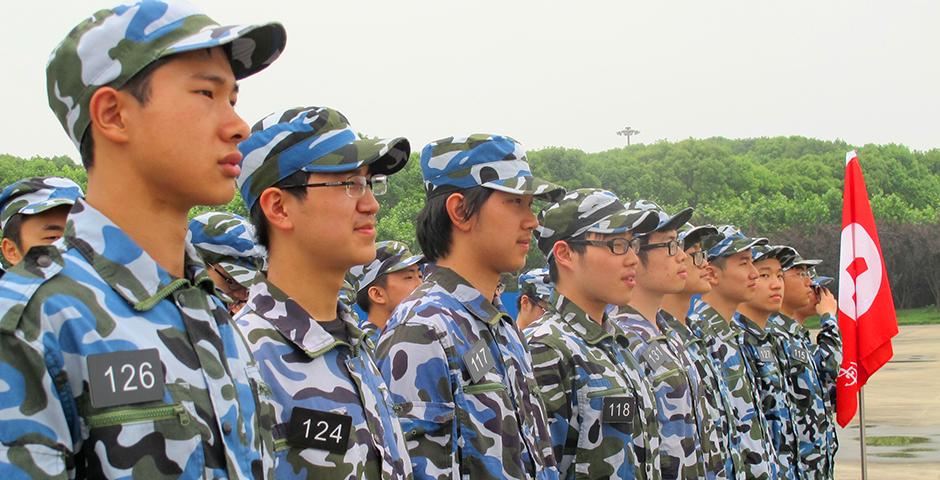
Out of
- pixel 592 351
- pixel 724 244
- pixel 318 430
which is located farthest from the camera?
pixel 724 244

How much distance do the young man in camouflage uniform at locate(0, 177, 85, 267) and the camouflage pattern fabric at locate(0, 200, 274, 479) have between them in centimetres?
234

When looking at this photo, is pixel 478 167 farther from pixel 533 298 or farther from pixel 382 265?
pixel 533 298

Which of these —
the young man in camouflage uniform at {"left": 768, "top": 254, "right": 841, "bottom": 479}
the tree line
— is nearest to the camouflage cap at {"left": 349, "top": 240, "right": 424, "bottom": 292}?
the young man in camouflage uniform at {"left": 768, "top": 254, "right": 841, "bottom": 479}

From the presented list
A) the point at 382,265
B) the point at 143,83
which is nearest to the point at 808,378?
the point at 382,265

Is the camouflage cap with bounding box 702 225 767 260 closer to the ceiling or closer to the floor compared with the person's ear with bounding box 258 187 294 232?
closer to the floor

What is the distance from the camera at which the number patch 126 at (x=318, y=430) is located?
266 cm

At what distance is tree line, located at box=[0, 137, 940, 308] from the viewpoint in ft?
85.8

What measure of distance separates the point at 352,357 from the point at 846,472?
28.3 ft

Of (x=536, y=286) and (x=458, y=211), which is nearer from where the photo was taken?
(x=458, y=211)

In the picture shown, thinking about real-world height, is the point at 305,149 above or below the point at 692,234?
above

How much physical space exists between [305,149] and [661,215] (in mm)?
2961

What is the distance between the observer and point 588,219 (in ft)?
16.3

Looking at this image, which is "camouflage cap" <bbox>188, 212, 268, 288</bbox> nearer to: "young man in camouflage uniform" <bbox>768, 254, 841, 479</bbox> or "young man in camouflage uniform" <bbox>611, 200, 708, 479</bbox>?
"young man in camouflage uniform" <bbox>611, 200, 708, 479</bbox>

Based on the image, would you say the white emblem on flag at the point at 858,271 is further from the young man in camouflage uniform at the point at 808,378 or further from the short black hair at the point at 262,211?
the short black hair at the point at 262,211
